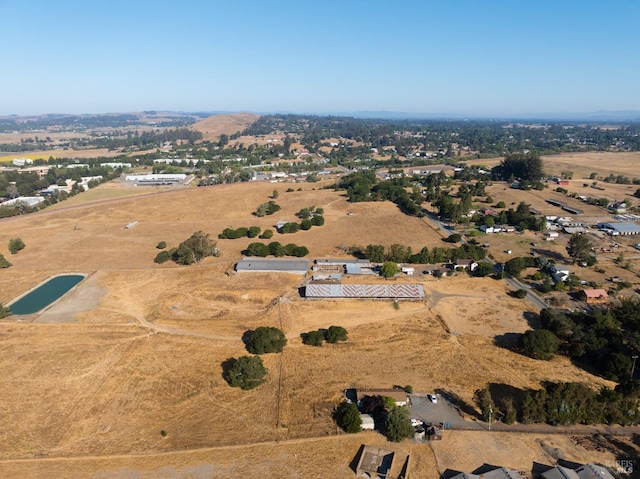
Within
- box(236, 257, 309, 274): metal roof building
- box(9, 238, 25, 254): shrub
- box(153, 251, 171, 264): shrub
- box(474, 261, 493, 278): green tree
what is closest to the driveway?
box(474, 261, 493, 278): green tree

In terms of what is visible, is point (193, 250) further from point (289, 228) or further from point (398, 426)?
point (398, 426)

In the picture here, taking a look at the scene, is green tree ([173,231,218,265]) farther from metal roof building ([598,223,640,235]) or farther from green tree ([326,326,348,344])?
metal roof building ([598,223,640,235])

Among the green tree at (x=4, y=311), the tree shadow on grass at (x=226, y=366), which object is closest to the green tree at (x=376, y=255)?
the tree shadow on grass at (x=226, y=366)

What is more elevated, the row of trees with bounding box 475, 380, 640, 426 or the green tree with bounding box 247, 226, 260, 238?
the green tree with bounding box 247, 226, 260, 238

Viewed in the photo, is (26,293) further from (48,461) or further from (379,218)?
(379,218)

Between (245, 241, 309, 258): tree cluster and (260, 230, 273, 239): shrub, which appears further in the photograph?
(260, 230, 273, 239): shrub

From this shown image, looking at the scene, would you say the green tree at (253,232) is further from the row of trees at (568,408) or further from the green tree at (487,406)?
the row of trees at (568,408)
